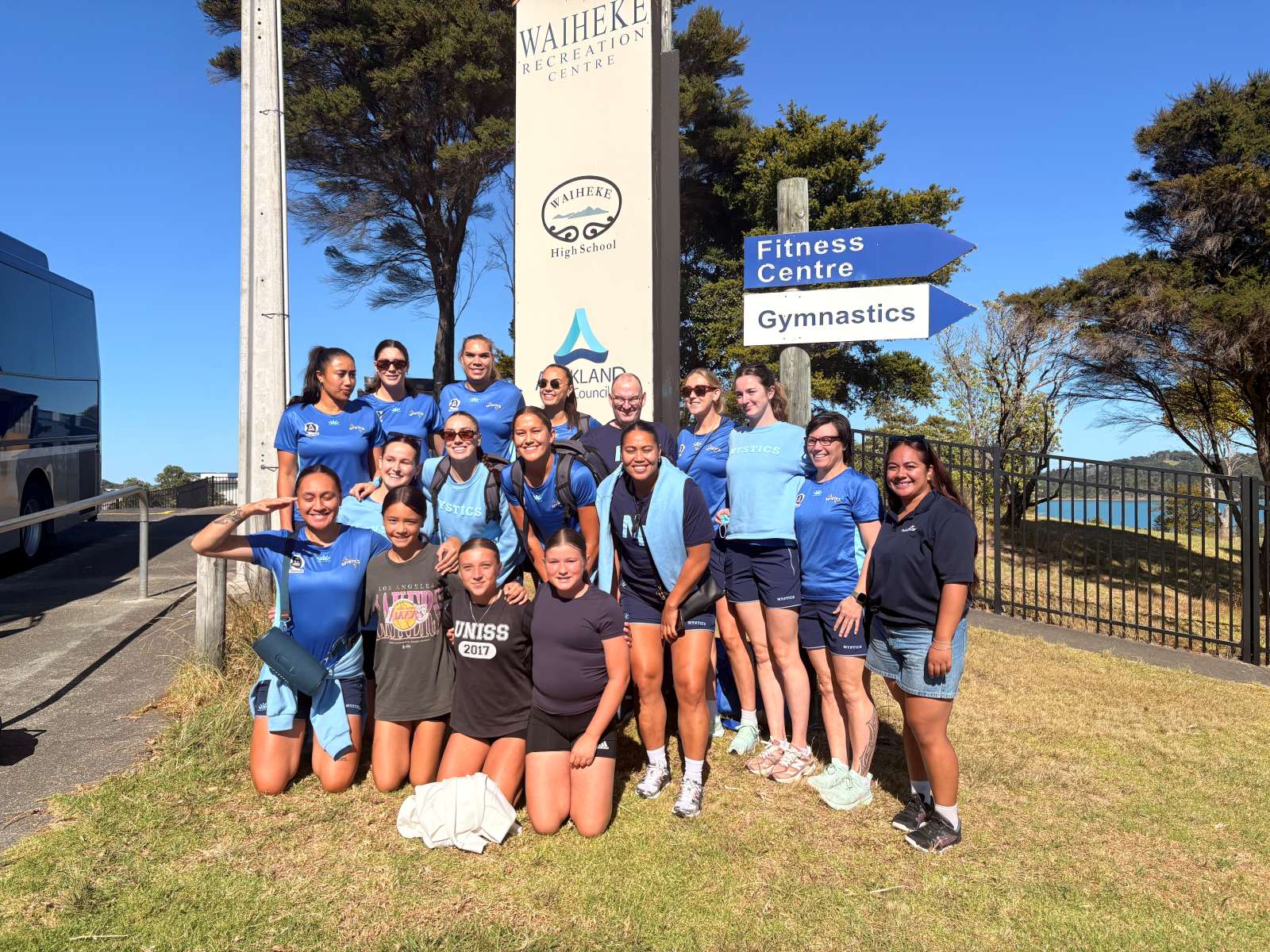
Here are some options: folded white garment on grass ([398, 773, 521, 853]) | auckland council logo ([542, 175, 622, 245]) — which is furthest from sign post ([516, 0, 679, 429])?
folded white garment on grass ([398, 773, 521, 853])

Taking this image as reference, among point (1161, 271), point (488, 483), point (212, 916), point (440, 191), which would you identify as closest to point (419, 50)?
point (440, 191)

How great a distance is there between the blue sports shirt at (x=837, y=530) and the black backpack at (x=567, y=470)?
1135 millimetres

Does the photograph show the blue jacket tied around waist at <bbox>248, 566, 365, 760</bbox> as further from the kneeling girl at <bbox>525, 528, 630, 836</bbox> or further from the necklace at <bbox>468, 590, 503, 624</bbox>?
the kneeling girl at <bbox>525, 528, 630, 836</bbox>

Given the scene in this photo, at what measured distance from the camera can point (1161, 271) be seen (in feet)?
41.3

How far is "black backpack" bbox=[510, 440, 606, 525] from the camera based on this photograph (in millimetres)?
3973

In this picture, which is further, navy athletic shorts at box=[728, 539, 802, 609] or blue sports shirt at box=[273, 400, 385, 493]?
blue sports shirt at box=[273, 400, 385, 493]

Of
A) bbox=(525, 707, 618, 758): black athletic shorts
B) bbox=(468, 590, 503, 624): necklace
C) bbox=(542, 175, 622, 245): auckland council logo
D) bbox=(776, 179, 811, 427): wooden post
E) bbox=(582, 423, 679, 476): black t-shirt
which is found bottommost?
bbox=(525, 707, 618, 758): black athletic shorts

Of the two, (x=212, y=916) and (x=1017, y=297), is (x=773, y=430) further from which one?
(x=1017, y=297)

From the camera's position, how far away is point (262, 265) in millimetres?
5906

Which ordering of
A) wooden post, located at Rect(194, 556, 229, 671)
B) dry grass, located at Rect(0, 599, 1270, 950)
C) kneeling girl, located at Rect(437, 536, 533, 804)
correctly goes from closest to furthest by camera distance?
1. dry grass, located at Rect(0, 599, 1270, 950)
2. kneeling girl, located at Rect(437, 536, 533, 804)
3. wooden post, located at Rect(194, 556, 229, 671)

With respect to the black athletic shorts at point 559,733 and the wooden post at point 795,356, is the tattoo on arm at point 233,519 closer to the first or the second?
the black athletic shorts at point 559,733

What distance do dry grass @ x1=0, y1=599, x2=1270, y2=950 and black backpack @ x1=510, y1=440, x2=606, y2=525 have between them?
59.1 inches

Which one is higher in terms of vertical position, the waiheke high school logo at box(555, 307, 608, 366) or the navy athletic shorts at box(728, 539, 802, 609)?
the waiheke high school logo at box(555, 307, 608, 366)

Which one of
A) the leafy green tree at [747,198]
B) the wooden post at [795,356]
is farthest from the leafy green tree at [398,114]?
the wooden post at [795,356]
